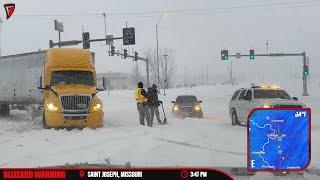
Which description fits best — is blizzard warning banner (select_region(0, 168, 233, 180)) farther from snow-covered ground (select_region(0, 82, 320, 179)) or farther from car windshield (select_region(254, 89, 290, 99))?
car windshield (select_region(254, 89, 290, 99))

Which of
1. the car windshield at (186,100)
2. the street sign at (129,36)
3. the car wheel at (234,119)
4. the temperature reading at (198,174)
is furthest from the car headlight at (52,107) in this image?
the street sign at (129,36)

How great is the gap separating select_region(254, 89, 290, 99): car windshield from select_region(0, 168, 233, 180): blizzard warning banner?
70.7ft

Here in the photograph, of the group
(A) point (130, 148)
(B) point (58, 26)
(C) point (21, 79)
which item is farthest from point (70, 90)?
(B) point (58, 26)

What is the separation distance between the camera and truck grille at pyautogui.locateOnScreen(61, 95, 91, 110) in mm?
23234

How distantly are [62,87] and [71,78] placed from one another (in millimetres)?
892

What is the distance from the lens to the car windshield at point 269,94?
25.0 meters

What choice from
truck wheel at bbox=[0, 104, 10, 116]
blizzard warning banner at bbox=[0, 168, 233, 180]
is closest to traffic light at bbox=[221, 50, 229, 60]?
truck wheel at bbox=[0, 104, 10, 116]

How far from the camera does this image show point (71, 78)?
24969 millimetres

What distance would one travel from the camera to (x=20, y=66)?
31.7m

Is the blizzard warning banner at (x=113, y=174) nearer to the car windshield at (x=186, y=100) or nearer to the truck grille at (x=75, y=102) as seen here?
the truck grille at (x=75, y=102)

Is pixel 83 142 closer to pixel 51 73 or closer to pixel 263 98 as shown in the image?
pixel 51 73

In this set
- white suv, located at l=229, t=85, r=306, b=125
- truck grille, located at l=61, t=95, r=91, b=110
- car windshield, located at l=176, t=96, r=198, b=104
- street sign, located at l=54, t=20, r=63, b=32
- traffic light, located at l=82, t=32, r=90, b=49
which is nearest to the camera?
truck grille, located at l=61, t=95, r=91, b=110

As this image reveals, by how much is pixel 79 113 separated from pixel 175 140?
21.9 feet

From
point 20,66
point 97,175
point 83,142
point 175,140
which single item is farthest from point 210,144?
point 20,66
